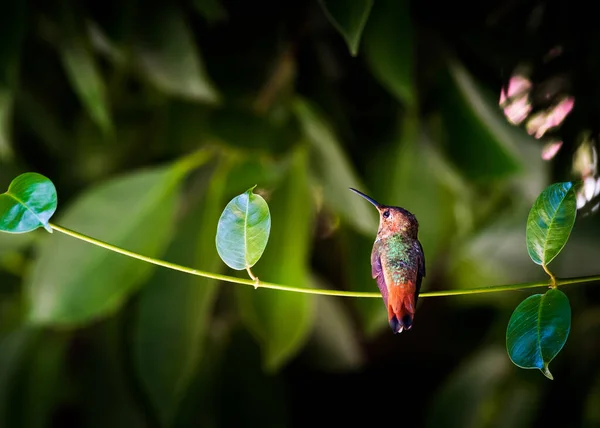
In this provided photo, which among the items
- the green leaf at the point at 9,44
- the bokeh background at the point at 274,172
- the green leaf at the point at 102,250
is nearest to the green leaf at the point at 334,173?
the bokeh background at the point at 274,172

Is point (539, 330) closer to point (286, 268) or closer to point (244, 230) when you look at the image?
point (244, 230)

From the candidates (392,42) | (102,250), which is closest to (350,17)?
(392,42)

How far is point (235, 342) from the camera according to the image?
0.79 metres

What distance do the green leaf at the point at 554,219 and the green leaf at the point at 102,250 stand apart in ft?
1.28

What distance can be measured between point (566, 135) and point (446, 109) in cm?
23

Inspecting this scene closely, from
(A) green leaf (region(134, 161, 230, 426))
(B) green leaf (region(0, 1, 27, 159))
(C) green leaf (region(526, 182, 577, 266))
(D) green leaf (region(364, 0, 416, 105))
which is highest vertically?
(C) green leaf (region(526, 182, 577, 266))

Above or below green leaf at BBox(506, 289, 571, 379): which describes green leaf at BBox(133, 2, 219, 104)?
below

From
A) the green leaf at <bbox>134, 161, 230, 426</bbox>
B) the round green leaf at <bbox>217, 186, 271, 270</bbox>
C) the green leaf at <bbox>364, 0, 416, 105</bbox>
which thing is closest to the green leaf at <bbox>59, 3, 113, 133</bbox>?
the green leaf at <bbox>134, 161, 230, 426</bbox>

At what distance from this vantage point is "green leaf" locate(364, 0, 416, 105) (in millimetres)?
395

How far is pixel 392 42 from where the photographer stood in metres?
0.42

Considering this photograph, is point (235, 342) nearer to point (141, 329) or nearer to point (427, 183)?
point (141, 329)

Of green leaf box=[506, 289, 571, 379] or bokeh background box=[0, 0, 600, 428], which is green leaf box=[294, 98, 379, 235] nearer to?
bokeh background box=[0, 0, 600, 428]

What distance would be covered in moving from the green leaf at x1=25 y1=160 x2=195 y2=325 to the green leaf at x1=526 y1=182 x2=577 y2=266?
39cm

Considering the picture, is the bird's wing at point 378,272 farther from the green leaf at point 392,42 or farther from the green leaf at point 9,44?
the green leaf at point 9,44
